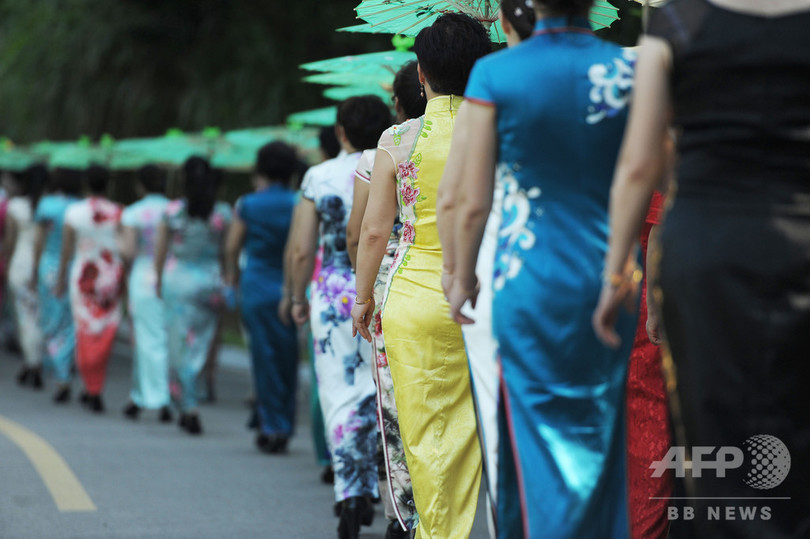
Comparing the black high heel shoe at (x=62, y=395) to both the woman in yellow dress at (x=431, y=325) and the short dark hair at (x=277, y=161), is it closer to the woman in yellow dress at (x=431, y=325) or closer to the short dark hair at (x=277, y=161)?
the short dark hair at (x=277, y=161)

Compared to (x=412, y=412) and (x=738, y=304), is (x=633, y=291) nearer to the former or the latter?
(x=738, y=304)

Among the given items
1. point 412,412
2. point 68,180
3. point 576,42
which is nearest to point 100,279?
point 68,180

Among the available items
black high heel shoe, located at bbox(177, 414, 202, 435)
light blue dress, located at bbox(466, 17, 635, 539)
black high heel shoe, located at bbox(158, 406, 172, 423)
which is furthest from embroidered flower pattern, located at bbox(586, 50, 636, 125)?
black high heel shoe, located at bbox(158, 406, 172, 423)

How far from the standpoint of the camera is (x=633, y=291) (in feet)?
11.2

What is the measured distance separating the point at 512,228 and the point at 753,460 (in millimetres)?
892

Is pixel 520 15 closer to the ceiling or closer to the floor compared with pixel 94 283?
closer to the ceiling

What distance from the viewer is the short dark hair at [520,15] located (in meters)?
4.06

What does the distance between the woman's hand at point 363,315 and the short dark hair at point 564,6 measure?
206 cm

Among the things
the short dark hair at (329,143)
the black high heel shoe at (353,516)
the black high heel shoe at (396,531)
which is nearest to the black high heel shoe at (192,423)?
the short dark hair at (329,143)

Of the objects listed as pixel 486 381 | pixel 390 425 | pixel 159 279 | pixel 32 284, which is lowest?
pixel 32 284

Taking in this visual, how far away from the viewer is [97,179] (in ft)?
39.2

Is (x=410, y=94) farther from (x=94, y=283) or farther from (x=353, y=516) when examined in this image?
(x=94, y=283)

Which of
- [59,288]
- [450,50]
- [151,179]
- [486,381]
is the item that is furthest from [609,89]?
[59,288]

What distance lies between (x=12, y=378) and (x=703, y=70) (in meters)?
12.6
